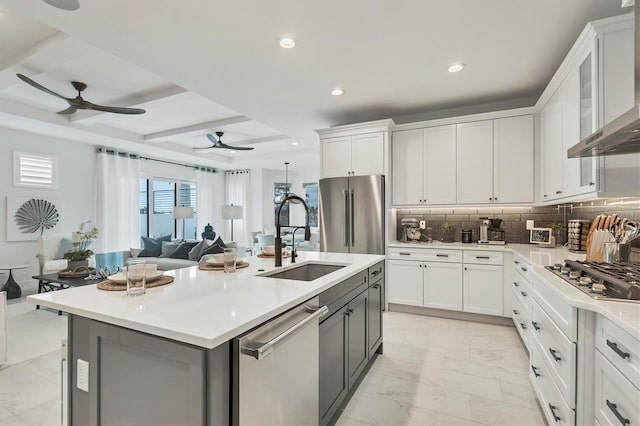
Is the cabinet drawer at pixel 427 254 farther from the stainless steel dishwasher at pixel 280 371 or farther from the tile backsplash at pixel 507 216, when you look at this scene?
the stainless steel dishwasher at pixel 280 371

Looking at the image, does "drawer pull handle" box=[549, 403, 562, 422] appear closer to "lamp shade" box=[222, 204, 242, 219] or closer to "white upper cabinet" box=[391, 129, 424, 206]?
"white upper cabinet" box=[391, 129, 424, 206]

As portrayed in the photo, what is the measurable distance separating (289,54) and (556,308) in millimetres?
2620

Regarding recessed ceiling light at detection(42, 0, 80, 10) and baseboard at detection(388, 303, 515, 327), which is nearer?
recessed ceiling light at detection(42, 0, 80, 10)

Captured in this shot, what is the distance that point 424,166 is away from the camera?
4059mm

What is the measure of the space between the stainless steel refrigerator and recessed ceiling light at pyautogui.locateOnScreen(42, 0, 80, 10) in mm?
3000

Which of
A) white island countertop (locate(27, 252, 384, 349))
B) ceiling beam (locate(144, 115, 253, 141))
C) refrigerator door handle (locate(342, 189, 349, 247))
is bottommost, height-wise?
white island countertop (locate(27, 252, 384, 349))

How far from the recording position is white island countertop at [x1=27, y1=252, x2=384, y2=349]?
1017 millimetres

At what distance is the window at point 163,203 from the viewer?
7.38 m

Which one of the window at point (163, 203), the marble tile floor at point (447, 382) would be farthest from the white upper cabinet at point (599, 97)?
the window at point (163, 203)

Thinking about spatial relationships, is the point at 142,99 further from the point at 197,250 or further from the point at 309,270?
the point at 309,270

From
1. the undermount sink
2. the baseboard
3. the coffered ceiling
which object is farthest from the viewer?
the baseboard

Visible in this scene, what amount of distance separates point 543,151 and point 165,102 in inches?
182

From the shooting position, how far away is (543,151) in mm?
3268

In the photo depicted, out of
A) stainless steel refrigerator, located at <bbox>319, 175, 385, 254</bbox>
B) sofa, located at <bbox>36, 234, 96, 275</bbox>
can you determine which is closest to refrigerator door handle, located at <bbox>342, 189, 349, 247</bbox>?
stainless steel refrigerator, located at <bbox>319, 175, 385, 254</bbox>
